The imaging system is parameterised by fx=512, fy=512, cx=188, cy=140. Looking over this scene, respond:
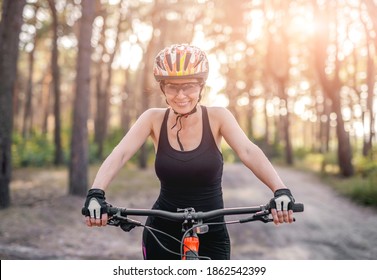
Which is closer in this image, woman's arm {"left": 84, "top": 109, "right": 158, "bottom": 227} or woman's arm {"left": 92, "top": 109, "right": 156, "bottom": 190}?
woman's arm {"left": 84, "top": 109, "right": 158, "bottom": 227}

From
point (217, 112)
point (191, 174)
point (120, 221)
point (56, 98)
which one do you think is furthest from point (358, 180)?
point (120, 221)

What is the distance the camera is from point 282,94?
30594 millimetres

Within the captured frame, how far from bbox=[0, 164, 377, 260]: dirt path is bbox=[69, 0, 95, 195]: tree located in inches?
21.9

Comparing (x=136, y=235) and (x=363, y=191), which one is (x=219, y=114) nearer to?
(x=136, y=235)

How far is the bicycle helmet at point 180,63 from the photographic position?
3.28 metres

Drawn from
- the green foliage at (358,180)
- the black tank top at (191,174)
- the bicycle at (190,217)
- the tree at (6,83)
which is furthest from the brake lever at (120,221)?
the green foliage at (358,180)

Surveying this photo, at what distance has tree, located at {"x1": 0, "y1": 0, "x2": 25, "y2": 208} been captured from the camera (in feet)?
34.2

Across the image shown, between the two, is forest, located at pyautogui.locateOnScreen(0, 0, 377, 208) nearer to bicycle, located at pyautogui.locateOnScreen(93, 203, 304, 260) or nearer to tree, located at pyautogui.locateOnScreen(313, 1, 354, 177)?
tree, located at pyautogui.locateOnScreen(313, 1, 354, 177)

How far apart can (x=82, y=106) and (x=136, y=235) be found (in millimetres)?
3989

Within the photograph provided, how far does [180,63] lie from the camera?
3.28 m

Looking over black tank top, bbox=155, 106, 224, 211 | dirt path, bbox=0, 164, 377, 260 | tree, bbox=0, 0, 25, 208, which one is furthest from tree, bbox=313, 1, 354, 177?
black tank top, bbox=155, 106, 224, 211

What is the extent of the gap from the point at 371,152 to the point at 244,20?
7914 millimetres

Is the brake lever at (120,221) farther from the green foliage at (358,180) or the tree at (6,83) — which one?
the green foliage at (358,180)
